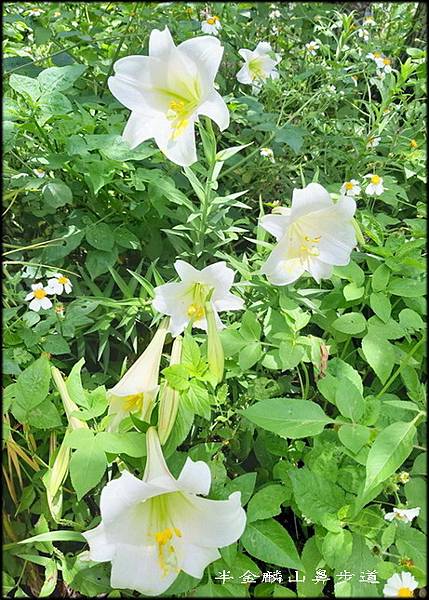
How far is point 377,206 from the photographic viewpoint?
65.1 inches

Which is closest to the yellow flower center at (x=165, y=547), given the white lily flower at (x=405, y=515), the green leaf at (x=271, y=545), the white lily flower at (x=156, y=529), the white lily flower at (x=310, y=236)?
the white lily flower at (x=156, y=529)

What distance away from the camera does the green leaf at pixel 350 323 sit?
1069mm

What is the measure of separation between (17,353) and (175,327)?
29 cm

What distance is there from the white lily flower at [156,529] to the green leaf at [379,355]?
0.35 metres

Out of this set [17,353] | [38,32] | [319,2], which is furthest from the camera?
[319,2]

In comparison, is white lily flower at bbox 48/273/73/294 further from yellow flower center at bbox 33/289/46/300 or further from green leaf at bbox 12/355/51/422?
green leaf at bbox 12/355/51/422

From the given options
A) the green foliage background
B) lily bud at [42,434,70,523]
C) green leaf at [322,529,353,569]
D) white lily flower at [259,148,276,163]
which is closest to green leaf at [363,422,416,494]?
the green foliage background

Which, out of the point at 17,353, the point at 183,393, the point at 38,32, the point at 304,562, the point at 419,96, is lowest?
the point at 304,562

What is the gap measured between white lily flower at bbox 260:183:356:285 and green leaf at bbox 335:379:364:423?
8.9 inches

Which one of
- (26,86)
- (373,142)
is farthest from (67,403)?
(373,142)

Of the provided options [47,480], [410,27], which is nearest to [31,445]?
[47,480]

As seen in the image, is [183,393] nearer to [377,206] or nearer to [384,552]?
[384,552]

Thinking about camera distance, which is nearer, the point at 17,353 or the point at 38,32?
the point at 17,353

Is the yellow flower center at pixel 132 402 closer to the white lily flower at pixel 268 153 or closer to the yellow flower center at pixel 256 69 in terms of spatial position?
the white lily flower at pixel 268 153
